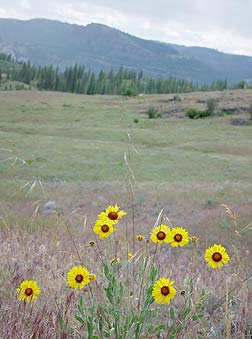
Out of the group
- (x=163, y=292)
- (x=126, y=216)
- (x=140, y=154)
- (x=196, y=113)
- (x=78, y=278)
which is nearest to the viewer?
(x=163, y=292)

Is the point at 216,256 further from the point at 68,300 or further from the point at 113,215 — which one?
the point at 68,300

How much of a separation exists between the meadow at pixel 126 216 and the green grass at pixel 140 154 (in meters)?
0.07

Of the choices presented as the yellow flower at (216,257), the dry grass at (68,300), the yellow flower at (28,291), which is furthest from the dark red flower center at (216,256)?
the yellow flower at (28,291)

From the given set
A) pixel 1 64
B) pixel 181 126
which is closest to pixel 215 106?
pixel 181 126

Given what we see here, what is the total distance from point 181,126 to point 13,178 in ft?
75.3

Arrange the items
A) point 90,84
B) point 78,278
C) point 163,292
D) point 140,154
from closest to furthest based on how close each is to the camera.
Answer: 1. point 163,292
2. point 78,278
3. point 140,154
4. point 90,84

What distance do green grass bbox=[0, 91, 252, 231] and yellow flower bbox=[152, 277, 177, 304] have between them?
54.7 inches

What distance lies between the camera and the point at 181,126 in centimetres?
3962

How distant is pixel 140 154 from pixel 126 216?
6462 mm

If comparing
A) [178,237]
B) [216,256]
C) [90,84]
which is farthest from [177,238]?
[90,84]

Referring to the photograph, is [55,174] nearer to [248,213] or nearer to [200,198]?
[200,198]

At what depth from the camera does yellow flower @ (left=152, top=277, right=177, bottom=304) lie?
2.45 metres

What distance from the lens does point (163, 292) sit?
2.46m

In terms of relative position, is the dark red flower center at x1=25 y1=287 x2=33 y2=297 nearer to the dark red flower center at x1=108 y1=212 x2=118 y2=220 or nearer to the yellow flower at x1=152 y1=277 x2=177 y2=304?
the dark red flower center at x1=108 y1=212 x2=118 y2=220
